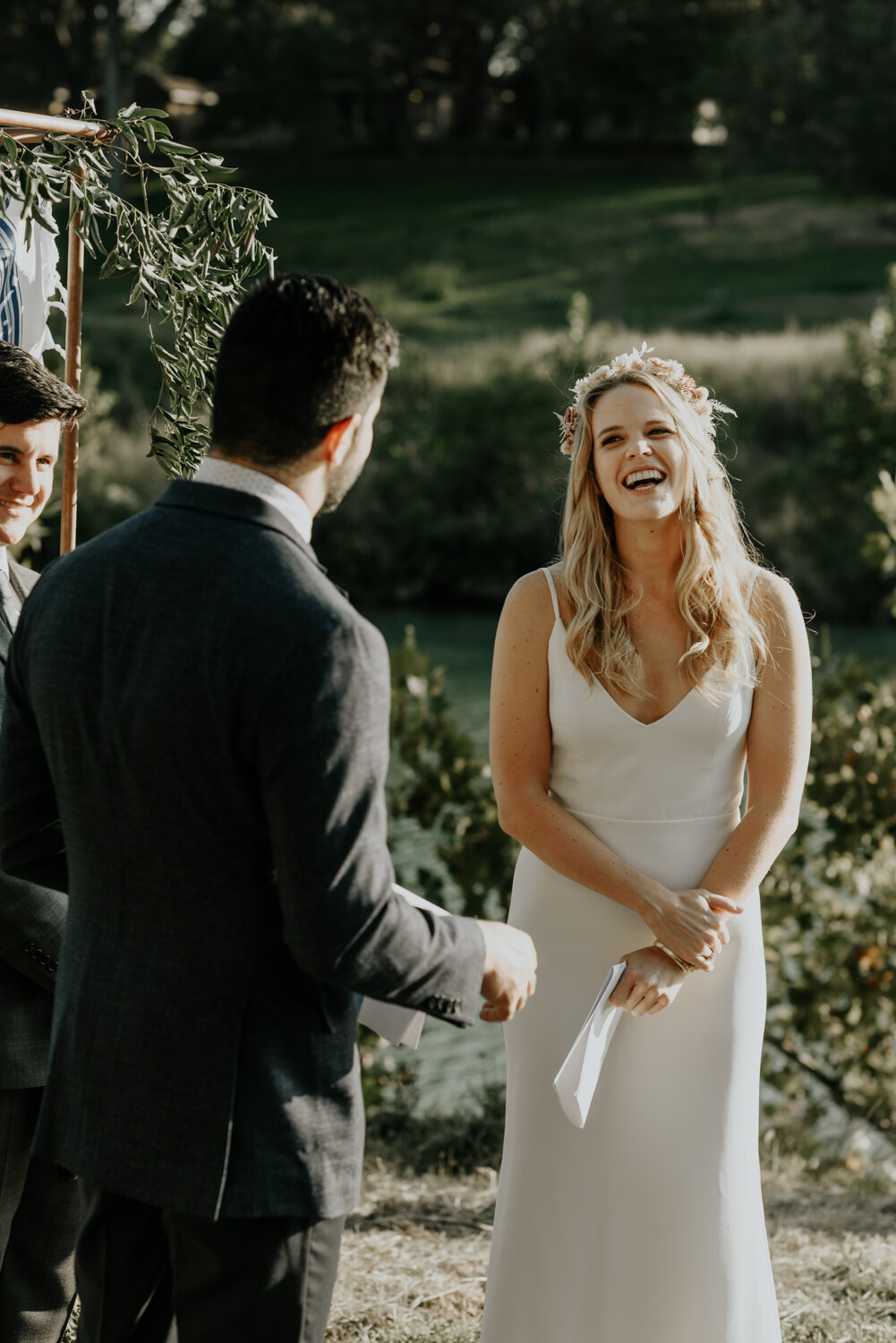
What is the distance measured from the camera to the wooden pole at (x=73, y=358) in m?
2.66

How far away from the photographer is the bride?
2646 mm

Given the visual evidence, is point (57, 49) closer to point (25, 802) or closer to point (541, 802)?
point (541, 802)

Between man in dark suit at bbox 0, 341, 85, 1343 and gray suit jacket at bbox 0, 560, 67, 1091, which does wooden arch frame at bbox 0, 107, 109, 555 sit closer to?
man in dark suit at bbox 0, 341, 85, 1343

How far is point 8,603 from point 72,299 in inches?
27.2

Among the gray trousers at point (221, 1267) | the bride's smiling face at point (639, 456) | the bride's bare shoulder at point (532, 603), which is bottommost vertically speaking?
the gray trousers at point (221, 1267)

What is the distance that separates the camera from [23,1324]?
2.46 meters

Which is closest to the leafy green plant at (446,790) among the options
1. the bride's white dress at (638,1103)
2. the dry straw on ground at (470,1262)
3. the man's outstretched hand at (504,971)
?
the dry straw on ground at (470,1262)

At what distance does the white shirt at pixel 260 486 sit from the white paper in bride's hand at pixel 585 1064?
1.16 metres

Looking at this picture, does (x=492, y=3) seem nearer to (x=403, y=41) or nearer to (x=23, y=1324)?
(x=403, y=41)

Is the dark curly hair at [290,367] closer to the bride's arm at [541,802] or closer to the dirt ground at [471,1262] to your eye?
the bride's arm at [541,802]

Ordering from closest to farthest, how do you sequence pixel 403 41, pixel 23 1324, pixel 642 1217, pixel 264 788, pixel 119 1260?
pixel 264 788
pixel 119 1260
pixel 23 1324
pixel 642 1217
pixel 403 41

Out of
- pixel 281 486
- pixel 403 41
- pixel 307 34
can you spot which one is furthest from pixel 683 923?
pixel 403 41

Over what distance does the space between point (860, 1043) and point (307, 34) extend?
44.7m

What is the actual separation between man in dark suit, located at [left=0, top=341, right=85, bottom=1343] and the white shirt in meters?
0.74
